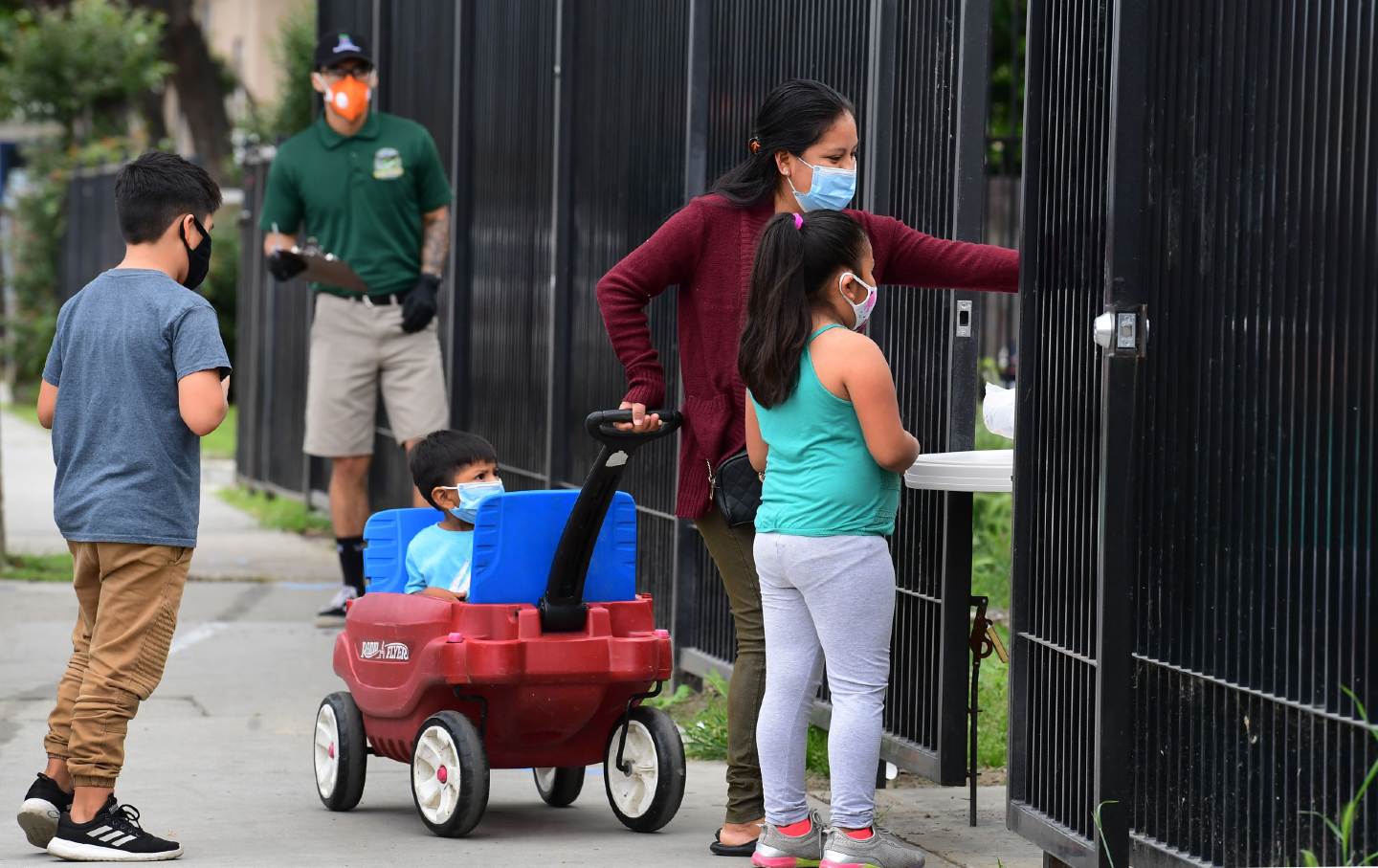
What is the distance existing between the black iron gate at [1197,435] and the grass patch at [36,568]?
249 inches

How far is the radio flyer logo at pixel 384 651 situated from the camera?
16.9ft

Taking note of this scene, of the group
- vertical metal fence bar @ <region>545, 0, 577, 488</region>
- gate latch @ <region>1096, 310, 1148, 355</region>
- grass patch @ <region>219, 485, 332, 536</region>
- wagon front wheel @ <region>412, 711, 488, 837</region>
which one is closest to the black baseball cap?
vertical metal fence bar @ <region>545, 0, 577, 488</region>

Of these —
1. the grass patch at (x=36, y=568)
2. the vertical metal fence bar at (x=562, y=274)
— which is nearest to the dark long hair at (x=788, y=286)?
the vertical metal fence bar at (x=562, y=274)

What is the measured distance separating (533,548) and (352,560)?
148 inches

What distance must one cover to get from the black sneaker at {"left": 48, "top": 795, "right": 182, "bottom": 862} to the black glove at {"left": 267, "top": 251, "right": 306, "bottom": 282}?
12.5 feet

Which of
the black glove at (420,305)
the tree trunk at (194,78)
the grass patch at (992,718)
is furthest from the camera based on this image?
the tree trunk at (194,78)

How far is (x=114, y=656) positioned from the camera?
4809 millimetres

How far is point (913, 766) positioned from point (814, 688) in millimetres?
713

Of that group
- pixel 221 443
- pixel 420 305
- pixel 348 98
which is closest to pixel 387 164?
pixel 348 98

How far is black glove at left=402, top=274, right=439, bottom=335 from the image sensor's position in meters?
8.51

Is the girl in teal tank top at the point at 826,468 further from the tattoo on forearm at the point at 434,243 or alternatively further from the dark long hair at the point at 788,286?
the tattoo on forearm at the point at 434,243

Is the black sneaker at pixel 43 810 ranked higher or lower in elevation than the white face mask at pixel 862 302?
lower

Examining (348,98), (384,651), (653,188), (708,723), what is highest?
(348,98)

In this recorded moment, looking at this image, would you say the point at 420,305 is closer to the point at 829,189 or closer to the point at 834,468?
the point at 829,189
